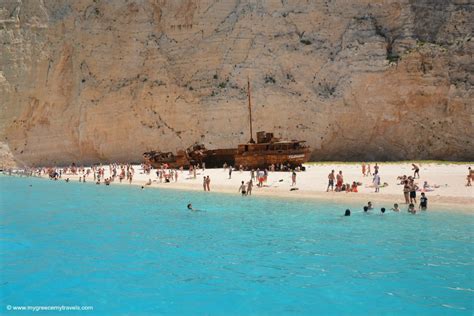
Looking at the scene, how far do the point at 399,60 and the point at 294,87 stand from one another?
9003 millimetres

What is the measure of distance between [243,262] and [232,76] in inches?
1433

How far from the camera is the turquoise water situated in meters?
8.76

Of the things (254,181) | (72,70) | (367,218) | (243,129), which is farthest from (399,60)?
(72,70)

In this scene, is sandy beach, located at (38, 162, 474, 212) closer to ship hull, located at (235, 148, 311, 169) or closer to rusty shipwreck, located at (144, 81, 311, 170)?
ship hull, located at (235, 148, 311, 169)

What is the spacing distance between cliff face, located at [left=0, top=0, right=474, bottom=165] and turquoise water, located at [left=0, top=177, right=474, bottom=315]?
77.7ft

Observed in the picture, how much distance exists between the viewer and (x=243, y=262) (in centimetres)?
1138

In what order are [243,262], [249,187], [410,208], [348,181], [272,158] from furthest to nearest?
[272,158], [348,181], [249,187], [410,208], [243,262]

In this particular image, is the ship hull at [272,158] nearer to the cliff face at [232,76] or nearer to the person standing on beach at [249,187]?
the cliff face at [232,76]

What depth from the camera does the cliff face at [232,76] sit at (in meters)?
41.0

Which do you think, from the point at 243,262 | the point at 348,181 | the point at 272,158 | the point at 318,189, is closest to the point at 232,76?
the point at 272,158

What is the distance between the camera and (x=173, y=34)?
49.9m

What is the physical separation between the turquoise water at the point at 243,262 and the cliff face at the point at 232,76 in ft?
77.7

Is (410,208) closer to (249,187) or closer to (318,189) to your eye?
(318,189)

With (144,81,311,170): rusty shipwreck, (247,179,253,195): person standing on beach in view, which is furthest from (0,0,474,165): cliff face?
(247,179,253,195): person standing on beach
